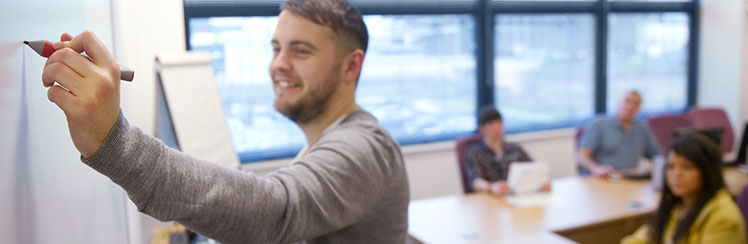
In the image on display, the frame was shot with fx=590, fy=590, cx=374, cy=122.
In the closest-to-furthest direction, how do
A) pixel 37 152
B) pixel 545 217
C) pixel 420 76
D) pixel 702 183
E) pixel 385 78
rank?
pixel 37 152
pixel 702 183
pixel 545 217
pixel 385 78
pixel 420 76

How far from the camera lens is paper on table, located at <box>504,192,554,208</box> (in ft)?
10.3

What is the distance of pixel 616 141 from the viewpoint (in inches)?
172

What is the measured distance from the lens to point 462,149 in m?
3.80

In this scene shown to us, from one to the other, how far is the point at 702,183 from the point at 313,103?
2079mm

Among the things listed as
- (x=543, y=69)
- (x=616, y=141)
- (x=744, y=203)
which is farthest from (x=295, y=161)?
(x=543, y=69)

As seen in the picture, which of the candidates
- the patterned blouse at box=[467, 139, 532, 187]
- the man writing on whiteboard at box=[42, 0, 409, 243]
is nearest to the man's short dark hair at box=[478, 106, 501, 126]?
the patterned blouse at box=[467, 139, 532, 187]

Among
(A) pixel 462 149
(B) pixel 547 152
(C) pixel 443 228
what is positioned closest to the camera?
(C) pixel 443 228

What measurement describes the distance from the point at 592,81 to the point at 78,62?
6019 millimetres

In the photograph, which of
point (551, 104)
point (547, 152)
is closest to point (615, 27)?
point (551, 104)

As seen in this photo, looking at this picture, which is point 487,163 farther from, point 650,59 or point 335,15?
point 650,59

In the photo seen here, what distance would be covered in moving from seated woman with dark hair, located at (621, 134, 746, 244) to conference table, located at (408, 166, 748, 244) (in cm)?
27

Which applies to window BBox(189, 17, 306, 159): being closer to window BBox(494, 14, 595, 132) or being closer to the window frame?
the window frame

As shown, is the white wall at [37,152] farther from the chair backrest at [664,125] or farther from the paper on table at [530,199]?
the chair backrest at [664,125]

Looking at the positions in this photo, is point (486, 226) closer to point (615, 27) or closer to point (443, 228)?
point (443, 228)
